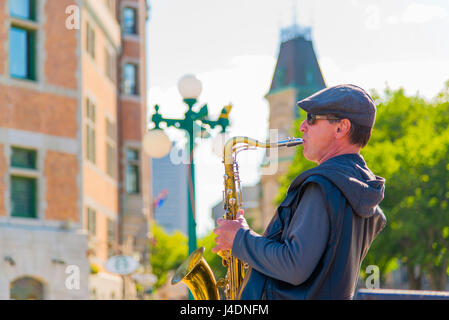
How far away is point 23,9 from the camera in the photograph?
21.8 m

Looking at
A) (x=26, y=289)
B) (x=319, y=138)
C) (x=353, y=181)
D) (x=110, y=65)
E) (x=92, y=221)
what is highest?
(x=110, y=65)

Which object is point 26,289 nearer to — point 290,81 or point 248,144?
point 248,144

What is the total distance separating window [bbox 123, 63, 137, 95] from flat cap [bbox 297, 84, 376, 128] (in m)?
29.4

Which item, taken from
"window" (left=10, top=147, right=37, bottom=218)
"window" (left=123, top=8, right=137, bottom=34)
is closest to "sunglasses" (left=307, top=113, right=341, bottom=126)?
"window" (left=10, top=147, right=37, bottom=218)

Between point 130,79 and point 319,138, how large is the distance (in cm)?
2962

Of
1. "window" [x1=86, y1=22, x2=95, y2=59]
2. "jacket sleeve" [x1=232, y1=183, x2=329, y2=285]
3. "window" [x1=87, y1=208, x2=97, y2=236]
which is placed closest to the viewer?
"jacket sleeve" [x1=232, y1=183, x2=329, y2=285]

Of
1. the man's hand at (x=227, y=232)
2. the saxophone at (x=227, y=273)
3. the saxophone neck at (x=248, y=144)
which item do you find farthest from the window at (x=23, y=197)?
the man's hand at (x=227, y=232)

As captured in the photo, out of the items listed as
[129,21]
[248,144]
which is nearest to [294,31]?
[129,21]

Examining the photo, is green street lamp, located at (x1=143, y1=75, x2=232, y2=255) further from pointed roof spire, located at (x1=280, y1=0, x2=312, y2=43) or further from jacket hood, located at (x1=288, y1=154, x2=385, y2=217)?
pointed roof spire, located at (x1=280, y1=0, x2=312, y2=43)

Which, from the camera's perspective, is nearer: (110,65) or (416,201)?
(416,201)

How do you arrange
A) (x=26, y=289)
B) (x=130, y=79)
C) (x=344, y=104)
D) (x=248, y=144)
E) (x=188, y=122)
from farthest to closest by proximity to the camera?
(x=130, y=79)
(x=26, y=289)
(x=188, y=122)
(x=248, y=144)
(x=344, y=104)

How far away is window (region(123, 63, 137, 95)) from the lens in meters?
32.7
